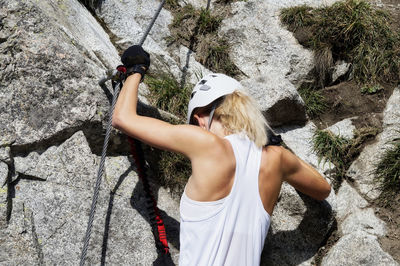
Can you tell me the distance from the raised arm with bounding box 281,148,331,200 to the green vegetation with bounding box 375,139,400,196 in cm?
114

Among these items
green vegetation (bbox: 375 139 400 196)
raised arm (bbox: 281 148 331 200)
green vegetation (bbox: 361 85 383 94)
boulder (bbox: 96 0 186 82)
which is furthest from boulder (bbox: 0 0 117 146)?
green vegetation (bbox: 361 85 383 94)

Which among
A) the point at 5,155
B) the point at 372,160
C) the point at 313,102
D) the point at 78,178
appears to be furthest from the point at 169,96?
the point at 372,160

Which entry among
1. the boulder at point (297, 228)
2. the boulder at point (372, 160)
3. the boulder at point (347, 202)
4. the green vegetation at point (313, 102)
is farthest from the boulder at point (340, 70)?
Answer: the boulder at point (297, 228)

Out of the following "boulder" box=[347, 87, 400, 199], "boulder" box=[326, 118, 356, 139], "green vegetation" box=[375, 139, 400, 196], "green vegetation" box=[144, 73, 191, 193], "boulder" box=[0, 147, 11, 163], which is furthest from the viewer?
"boulder" box=[326, 118, 356, 139]

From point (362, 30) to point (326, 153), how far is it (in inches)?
95.4

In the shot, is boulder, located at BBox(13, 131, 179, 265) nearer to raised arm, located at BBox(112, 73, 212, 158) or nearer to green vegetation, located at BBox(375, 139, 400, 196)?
raised arm, located at BBox(112, 73, 212, 158)

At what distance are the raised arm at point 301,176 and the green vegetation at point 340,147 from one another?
1140 mm

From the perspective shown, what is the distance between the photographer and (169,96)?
6.63 meters

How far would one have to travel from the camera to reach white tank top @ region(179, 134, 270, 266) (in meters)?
3.81

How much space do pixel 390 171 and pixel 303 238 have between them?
1.44 meters

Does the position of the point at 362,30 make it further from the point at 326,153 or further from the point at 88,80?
the point at 88,80

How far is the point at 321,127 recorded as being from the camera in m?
7.02

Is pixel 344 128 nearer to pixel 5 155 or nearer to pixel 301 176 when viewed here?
pixel 301 176

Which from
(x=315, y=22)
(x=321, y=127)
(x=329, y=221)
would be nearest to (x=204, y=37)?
(x=315, y=22)
